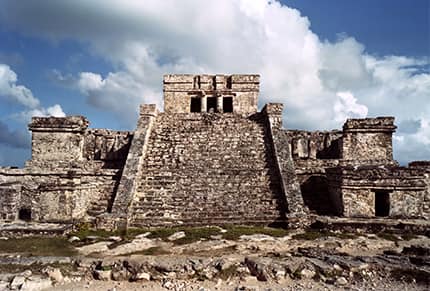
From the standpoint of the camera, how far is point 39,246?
8.51m

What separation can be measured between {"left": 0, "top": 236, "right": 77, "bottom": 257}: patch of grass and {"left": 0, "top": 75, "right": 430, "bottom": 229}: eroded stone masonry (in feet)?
5.53

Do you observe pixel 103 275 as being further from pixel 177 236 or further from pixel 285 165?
pixel 285 165

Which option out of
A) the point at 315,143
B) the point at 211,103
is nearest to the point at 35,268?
the point at 315,143

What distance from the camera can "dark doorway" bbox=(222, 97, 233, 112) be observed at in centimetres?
2206

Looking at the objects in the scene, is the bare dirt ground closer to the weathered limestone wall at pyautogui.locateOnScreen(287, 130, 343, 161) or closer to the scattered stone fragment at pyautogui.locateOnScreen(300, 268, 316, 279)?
the scattered stone fragment at pyautogui.locateOnScreen(300, 268, 316, 279)

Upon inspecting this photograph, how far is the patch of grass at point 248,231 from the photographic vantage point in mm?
9234

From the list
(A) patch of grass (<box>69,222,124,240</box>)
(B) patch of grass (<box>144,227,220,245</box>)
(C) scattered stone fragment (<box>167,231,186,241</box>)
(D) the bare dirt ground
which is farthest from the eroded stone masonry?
(D) the bare dirt ground

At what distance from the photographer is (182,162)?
45.1 ft

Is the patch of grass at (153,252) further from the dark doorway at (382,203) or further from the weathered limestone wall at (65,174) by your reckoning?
the dark doorway at (382,203)

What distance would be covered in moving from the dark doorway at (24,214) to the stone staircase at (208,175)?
168 inches

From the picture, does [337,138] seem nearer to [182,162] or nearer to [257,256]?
[182,162]

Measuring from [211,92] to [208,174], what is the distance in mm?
9919

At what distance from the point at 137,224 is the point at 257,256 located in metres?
4.69

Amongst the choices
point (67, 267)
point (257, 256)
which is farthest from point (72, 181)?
point (257, 256)
